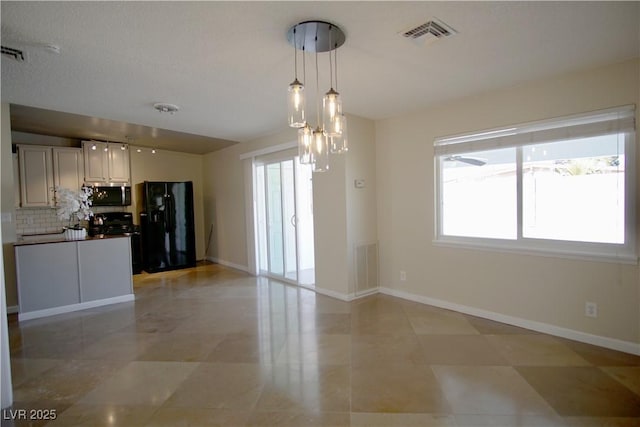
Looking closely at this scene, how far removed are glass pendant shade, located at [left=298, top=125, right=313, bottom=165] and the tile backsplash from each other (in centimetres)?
515

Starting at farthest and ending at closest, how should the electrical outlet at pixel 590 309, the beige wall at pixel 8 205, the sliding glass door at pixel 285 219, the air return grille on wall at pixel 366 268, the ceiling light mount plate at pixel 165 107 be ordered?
1. the sliding glass door at pixel 285 219
2. the air return grille on wall at pixel 366 268
3. the beige wall at pixel 8 205
4. the ceiling light mount plate at pixel 165 107
5. the electrical outlet at pixel 590 309

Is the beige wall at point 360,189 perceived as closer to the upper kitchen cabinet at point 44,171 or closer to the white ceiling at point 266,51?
the white ceiling at point 266,51

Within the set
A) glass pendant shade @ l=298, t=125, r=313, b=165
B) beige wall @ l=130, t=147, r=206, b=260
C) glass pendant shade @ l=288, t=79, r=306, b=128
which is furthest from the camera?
beige wall @ l=130, t=147, r=206, b=260

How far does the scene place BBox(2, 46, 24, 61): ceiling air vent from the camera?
222cm

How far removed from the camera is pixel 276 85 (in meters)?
3.04

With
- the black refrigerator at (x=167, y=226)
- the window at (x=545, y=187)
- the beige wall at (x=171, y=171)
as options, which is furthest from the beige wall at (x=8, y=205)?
the window at (x=545, y=187)

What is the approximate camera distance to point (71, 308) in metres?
3.94

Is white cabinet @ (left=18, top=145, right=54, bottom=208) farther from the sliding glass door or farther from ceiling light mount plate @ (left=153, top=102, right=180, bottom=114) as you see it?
the sliding glass door

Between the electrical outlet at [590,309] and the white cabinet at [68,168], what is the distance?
705cm

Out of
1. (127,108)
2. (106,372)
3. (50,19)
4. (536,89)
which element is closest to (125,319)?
(106,372)

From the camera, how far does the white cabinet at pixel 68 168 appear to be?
526 centimetres

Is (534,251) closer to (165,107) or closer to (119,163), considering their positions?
(165,107)

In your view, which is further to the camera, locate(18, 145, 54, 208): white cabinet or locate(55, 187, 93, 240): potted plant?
locate(18, 145, 54, 208): white cabinet

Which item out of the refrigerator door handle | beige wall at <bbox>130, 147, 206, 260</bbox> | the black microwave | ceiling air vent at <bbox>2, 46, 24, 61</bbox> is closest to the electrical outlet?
ceiling air vent at <bbox>2, 46, 24, 61</bbox>
